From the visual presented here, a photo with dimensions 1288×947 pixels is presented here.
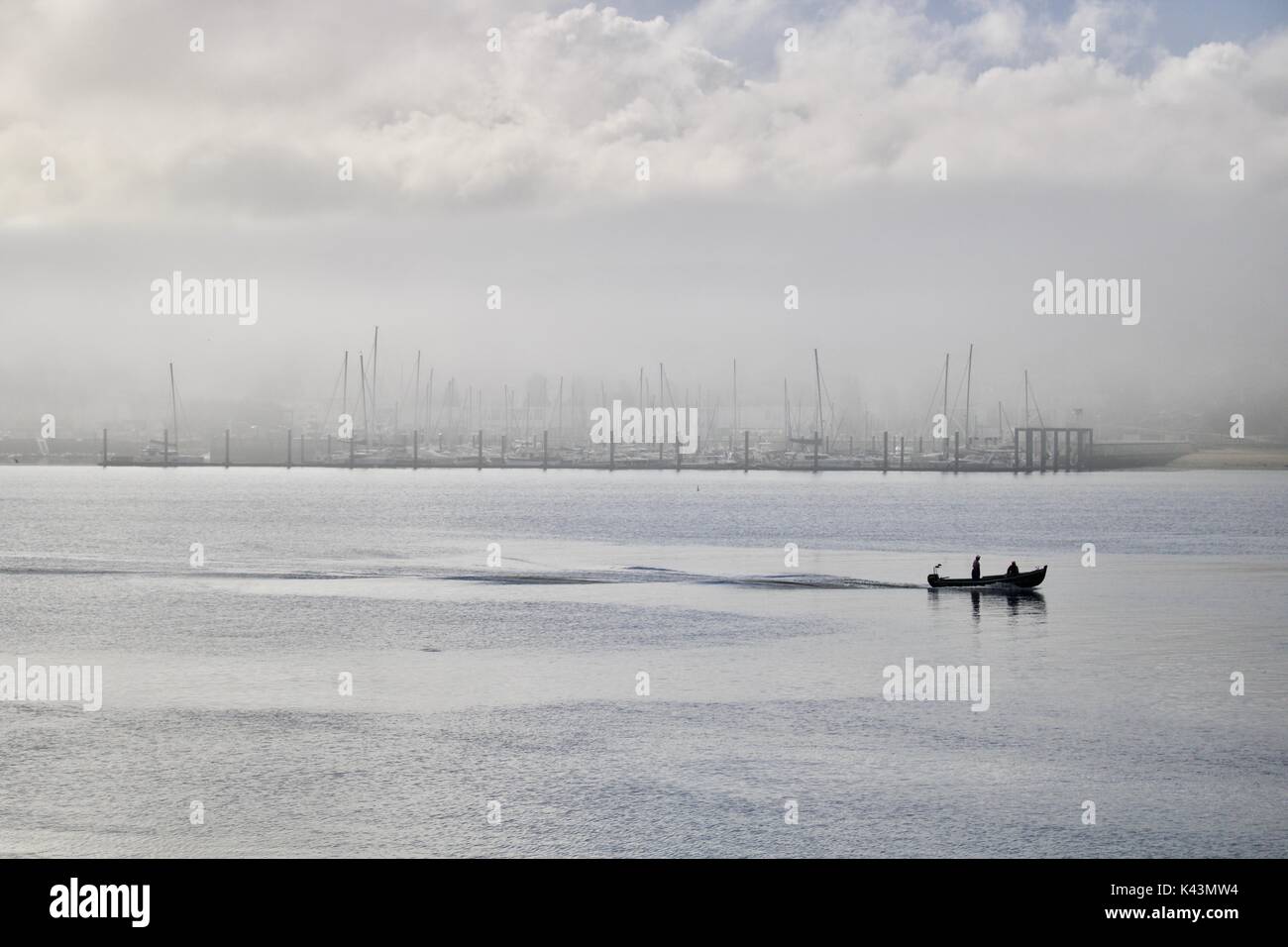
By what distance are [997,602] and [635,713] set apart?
33783 millimetres

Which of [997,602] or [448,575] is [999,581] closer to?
[997,602]

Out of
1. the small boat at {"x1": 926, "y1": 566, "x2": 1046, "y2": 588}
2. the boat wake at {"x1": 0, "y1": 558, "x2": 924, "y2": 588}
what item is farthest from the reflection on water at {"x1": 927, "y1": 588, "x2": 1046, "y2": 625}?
the boat wake at {"x1": 0, "y1": 558, "x2": 924, "y2": 588}

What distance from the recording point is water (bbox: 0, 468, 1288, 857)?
28.3m

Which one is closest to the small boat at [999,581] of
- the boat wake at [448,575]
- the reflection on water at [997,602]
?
the reflection on water at [997,602]

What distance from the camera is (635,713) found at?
3969cm

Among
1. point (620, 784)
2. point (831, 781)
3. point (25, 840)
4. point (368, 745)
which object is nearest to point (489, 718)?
point (368, 745)

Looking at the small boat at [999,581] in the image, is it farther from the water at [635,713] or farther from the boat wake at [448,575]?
the boat wake at [448,575]

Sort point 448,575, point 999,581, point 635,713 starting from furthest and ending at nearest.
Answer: point 448,575
point 999,581
point 635,713

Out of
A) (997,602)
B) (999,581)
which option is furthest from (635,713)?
(999,581)

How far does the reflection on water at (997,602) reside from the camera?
63562mm

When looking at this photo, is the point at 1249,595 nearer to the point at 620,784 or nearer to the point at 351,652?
the point at 351,652

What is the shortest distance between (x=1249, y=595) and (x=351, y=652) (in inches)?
1947

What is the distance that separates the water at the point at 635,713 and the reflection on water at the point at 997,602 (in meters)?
0.38

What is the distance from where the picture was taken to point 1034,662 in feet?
162
